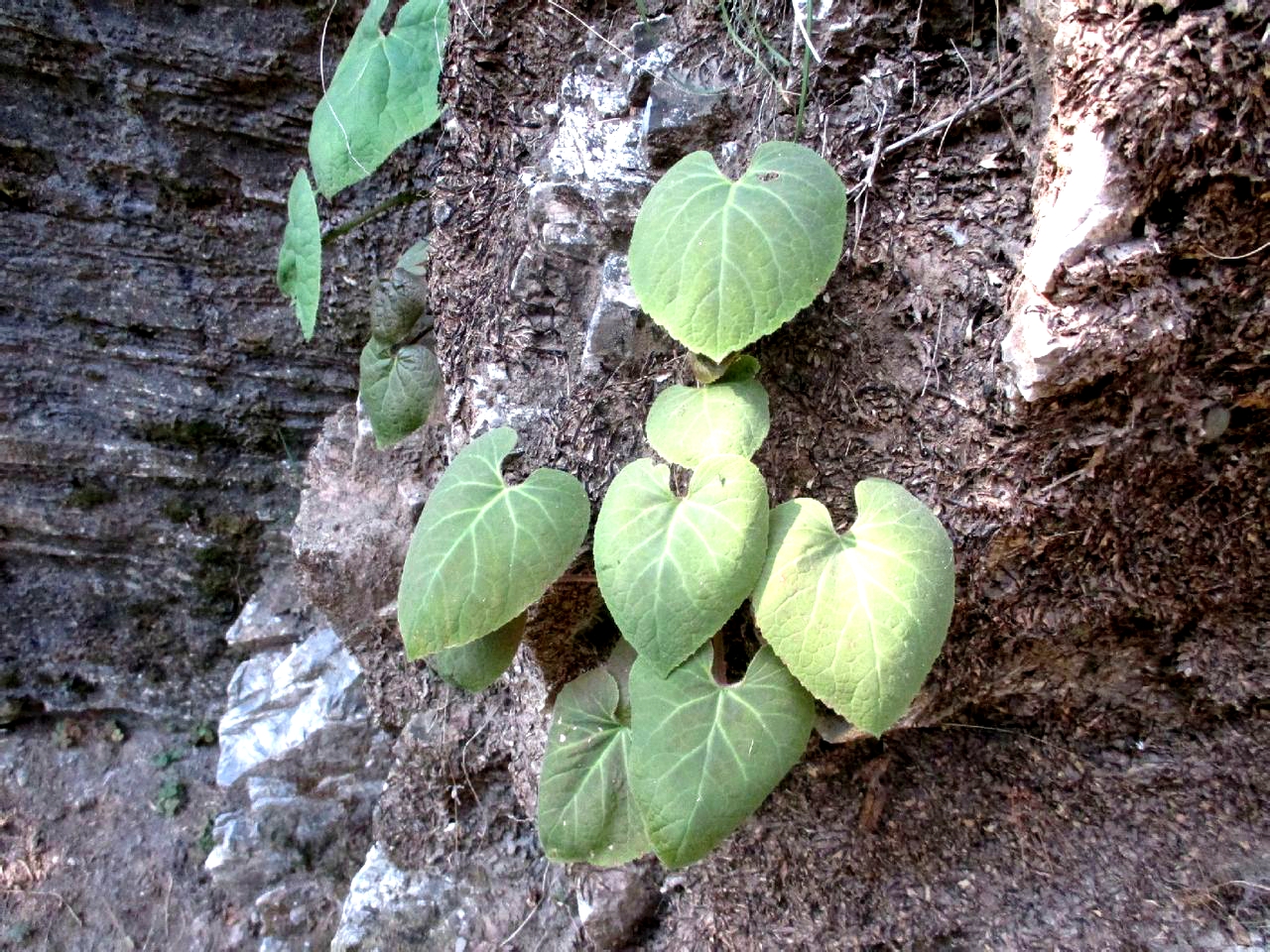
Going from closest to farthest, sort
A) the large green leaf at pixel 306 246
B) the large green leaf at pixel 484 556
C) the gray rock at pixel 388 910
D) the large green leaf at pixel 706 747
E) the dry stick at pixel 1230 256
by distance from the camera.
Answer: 1. the dry stick at pixel 1230 256
2. the large green leaf at pixel 706 747
3. the large green leaf at pixel 484 556
4. the large green leaf at pixel 306 246
5. the gray rock at pixel 388 910

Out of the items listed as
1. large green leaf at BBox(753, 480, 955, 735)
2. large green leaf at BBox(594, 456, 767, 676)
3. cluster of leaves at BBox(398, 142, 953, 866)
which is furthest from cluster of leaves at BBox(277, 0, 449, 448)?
large green leaf at BBox(753, 480, 955, 735)

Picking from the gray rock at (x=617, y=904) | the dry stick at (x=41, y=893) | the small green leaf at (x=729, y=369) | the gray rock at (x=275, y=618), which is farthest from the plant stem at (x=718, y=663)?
the dry stick at (x=41, y=893)

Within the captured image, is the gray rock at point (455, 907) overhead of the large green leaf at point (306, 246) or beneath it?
beneath

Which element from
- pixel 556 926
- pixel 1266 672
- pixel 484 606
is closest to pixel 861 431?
pixel 484 606

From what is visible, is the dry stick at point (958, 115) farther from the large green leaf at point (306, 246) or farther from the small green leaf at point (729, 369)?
the large green leaf at point (306, 246)

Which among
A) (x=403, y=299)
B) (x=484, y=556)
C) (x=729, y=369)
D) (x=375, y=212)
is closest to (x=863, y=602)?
(x=729, y=369)

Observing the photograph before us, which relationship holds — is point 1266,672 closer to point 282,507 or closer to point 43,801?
point 282,507
